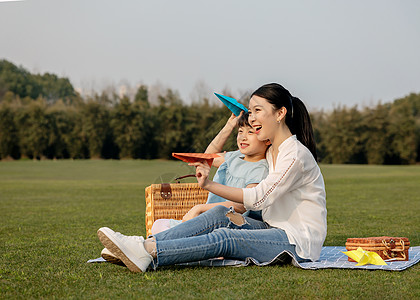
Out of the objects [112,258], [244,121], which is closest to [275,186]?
[244,121]

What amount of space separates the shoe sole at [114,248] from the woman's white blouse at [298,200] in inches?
33.1

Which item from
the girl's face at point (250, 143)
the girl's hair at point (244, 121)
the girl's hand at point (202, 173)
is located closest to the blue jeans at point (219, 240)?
the girl's hand at point (202, 173)

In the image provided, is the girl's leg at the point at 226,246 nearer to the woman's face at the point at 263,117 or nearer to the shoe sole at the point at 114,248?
the shoe sole at the point at 114,248

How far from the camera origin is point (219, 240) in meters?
3.33

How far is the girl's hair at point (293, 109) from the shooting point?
3.50 metres

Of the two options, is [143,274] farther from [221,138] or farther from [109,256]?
[221,138]

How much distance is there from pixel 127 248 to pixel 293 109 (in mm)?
1490

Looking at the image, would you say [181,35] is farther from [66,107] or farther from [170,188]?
[170,188]

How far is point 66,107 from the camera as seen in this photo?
36.7 m

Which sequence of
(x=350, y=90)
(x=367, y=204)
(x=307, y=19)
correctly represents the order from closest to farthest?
(x=367, y=204) < (x=307, y=19) < (x=350, y=90)

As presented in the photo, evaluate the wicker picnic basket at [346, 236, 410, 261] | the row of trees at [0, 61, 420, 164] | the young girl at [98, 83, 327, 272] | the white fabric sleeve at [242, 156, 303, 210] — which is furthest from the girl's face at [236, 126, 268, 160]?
the row of trees at [0, 61, 420, 164]

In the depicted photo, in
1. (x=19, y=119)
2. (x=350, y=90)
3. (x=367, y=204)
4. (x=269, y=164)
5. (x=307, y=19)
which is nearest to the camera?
(x=269, y=164)

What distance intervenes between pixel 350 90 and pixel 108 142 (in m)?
17.5

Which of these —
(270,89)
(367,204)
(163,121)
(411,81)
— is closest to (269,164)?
(270,89)
